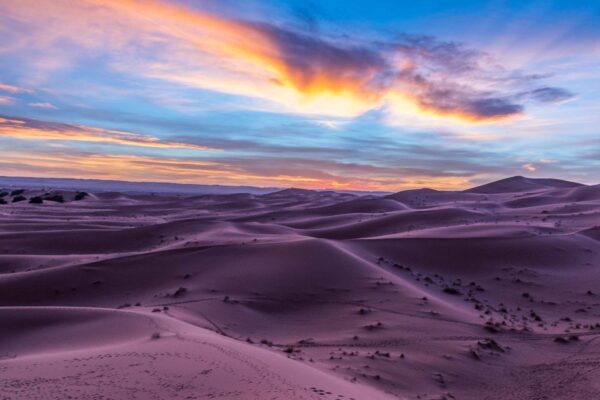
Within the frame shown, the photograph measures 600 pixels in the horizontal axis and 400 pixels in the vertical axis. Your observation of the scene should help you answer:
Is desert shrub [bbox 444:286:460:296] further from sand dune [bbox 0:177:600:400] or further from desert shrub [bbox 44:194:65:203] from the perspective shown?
desert shrub [bbox 44:194:65:203]

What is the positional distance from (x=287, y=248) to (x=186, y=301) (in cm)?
425

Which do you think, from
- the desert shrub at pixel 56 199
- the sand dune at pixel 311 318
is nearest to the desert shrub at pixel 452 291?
the sand dune at pixel 311 318

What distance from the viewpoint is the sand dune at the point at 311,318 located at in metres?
5.64

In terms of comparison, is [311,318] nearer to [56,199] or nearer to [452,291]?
[452,291]

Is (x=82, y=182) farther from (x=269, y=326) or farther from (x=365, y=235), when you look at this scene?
(x=269, y=326)

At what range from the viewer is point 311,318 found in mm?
10109

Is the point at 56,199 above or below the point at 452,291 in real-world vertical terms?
below

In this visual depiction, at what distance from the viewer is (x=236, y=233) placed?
20.9m

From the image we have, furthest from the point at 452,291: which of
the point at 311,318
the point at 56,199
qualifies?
the point at 56,199

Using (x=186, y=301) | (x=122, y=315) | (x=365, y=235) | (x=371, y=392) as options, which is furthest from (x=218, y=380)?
(x=365, y=235)

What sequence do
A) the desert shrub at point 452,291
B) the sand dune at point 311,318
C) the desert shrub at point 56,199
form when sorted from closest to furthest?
the sand dune at point 311,318
the desert shrub at point 452,291
the desert shrub at point 56,199

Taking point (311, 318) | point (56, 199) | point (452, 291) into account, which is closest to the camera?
point (311, 318)

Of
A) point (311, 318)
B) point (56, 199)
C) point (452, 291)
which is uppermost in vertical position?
point (452, 291)

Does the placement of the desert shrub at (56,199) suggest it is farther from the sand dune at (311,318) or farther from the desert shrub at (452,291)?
the desert shrub at (452,291)
